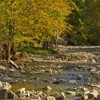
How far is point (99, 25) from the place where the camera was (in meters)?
A: 90.2


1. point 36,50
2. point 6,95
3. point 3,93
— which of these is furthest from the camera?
point 36,50

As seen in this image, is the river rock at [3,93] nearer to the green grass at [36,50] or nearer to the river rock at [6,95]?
the river rock at [6,95]

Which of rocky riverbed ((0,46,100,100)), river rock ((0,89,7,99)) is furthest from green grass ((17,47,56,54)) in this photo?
river rock ((0,89,7,99))


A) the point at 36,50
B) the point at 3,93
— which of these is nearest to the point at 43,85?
the point at 3,93

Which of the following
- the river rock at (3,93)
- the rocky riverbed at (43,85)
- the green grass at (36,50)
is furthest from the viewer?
the green grass at (36,50)

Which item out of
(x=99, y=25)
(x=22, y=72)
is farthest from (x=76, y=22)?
(x=22, y=72)

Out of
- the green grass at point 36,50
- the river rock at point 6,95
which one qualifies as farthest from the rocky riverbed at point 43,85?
the green grass at point 36,50

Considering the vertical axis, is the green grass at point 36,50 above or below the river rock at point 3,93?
below

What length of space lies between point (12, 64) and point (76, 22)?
5975 centimetres

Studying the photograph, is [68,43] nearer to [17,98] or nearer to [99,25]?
[99,25]

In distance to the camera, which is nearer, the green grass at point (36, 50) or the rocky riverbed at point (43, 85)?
the rocky riverbed at point (43, 85)

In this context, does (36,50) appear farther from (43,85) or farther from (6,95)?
(6,95)

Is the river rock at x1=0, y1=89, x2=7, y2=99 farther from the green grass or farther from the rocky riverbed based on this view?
the green grass

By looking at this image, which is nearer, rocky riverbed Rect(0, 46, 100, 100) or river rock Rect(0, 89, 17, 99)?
river rock Rect(0, 89, 17, 99)
